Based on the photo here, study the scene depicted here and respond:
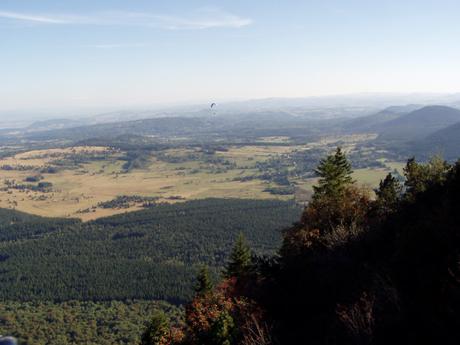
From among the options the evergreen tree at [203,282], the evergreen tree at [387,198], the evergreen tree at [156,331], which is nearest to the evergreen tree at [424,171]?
the evergreen tree at [387,198]

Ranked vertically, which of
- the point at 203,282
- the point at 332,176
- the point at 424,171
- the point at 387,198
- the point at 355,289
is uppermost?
the point at 424,171

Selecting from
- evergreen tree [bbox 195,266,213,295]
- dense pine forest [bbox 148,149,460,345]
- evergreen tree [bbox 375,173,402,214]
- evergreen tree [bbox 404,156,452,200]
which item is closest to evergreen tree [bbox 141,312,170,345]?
dense pine forest [bbox 148,149,460,345]

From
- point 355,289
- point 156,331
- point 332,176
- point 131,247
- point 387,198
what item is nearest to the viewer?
point 355,289

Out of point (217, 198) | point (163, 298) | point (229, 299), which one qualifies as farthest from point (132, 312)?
point (217, 198)

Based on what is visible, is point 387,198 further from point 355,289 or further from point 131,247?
point 131,247

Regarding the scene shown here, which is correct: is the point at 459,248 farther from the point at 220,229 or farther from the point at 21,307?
the point at 220,229

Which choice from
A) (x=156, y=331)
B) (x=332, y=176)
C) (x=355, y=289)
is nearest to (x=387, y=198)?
(x=332, y=176)
